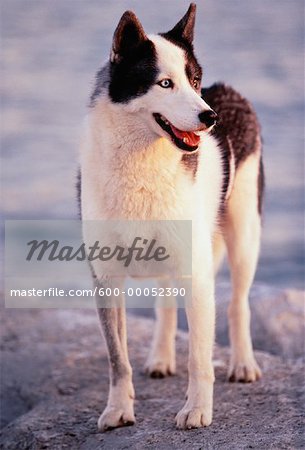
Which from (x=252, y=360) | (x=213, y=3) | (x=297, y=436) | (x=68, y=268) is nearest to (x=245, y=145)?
(x=252, y=360)

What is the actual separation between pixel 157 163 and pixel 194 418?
122 centimetres

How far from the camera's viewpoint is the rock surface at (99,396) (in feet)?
13.7

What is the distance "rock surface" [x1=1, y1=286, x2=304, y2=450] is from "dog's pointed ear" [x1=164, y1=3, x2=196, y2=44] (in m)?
1.85

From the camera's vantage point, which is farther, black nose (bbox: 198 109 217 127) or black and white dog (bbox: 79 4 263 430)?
black and white dog (bbox: 79 4 263 430)

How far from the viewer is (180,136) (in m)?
4.02

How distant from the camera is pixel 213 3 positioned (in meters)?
11.7

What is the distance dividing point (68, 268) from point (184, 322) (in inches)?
67.8

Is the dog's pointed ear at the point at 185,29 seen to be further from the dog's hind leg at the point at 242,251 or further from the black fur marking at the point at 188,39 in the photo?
the dog's hind leg at the point at 242,251

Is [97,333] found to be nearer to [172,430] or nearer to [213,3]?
[172,430]

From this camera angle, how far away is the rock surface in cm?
416

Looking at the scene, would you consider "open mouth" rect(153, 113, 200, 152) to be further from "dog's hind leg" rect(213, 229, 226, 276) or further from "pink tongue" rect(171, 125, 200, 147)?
"dog's hind leg" rect(213, 229, 226, 276)

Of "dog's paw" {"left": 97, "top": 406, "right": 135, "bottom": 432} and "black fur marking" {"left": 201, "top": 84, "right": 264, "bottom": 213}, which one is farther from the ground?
"black fur marking" {"left": 201, "top": 84, "right": 264, "bottom": 213}

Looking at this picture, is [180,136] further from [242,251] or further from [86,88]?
[86,88]

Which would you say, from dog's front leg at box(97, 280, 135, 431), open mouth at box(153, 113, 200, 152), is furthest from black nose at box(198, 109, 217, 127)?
dog's front leg at box(97, 280, 135, 431)
